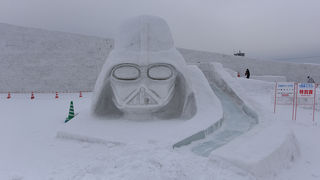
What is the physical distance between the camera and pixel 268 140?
3.59m

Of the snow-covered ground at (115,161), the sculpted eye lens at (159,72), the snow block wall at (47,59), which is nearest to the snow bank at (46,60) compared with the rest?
the snow block wall at (47,59)

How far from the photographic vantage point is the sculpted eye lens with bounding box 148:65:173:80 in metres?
5.16

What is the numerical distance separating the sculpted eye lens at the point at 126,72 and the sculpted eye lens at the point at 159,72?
311 mm

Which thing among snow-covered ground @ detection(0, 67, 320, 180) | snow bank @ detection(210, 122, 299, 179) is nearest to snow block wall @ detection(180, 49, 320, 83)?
snow-covered ground @ detection(0, 67, 320, 180)

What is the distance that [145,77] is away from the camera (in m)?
5.19

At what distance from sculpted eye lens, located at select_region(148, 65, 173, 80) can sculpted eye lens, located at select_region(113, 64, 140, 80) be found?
311 mm

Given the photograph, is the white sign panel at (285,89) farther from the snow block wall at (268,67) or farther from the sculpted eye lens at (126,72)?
the snow block wall at (268,67)

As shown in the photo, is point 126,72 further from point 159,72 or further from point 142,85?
point 159,72

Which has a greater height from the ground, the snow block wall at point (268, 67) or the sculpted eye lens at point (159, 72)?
the snow block wall at point (268, 67)

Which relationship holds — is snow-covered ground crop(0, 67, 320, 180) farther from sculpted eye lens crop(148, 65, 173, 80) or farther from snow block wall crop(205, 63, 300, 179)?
sculpted eye lens crop(148, 65, 173, 80)

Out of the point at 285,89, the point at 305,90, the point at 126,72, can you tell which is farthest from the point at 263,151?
the point at 305,90

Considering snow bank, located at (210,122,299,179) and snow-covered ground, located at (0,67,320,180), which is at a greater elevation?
snow bank, located at (210,122,299,179)

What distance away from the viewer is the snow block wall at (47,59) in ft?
42.8

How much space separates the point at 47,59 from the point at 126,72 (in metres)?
10.6
